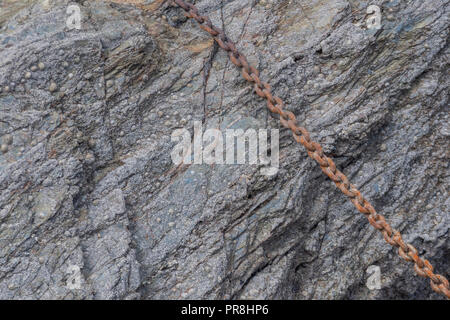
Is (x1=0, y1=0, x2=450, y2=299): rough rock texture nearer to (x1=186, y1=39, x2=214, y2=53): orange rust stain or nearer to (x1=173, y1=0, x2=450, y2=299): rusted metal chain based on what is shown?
(x1=186, y1=39, x2=214, y2=53): orange rust stain

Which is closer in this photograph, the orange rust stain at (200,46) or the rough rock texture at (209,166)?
the rough rock texture at (209,166)

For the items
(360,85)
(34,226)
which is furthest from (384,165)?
(34,226)

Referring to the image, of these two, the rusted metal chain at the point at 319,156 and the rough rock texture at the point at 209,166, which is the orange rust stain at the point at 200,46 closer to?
the rough rock texture at the point at 209,166

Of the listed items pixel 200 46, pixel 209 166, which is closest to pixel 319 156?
pixel 209 166

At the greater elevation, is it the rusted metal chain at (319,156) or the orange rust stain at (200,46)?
the orange rust stain at (200,46)

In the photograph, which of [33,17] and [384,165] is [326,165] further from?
[33,17]

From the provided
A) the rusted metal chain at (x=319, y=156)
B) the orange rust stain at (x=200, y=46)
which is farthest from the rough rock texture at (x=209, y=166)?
the rusted metal chain at (x=319, y=156)

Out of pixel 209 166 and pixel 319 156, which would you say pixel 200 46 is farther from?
pixel 319 156
